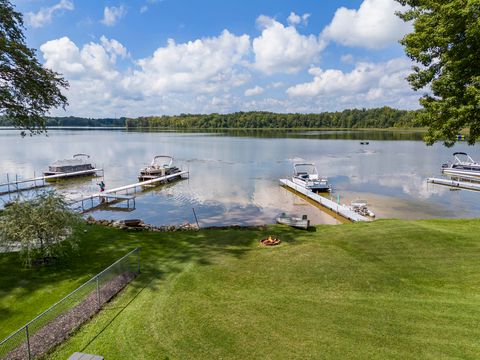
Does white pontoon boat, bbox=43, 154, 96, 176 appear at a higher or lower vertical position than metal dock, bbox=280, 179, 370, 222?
higher

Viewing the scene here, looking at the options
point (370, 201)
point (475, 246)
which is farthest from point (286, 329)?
point (370, 201)

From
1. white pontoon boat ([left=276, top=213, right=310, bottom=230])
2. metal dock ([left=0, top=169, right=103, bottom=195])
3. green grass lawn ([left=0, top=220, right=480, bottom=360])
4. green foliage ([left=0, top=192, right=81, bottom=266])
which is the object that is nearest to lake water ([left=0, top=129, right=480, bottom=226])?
metal dock ([left=0, top=169, right=103, bottom=195])

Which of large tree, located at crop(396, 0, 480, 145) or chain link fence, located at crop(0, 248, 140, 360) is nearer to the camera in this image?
chain link fence, located at crop(0, 248, 140, 360)

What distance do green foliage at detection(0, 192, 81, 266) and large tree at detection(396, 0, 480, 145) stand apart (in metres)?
15.6

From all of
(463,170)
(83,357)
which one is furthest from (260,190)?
(463,170)

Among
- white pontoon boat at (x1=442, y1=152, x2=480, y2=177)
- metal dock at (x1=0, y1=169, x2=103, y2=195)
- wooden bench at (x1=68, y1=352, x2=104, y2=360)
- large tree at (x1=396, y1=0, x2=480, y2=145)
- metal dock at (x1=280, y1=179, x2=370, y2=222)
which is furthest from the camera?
white pontoon boat at (x1=442, y1=152, x2=480, y2=177)

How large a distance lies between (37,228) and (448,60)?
1682 cm

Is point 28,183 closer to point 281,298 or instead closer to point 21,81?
point 21,81

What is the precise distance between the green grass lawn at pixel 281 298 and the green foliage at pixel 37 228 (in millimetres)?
722

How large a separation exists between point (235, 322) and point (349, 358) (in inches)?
113

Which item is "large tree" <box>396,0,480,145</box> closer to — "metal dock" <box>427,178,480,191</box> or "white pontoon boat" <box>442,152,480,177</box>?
"metal dock" <box>427,178,480,191</box>

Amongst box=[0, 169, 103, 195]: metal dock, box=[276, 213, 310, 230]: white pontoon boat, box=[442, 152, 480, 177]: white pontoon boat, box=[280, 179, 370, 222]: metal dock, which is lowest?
box=[0, 169, 103, 195]: metal dock

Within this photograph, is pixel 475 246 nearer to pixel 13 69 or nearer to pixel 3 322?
pixel 3 322

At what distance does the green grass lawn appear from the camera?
7676 millimetres
